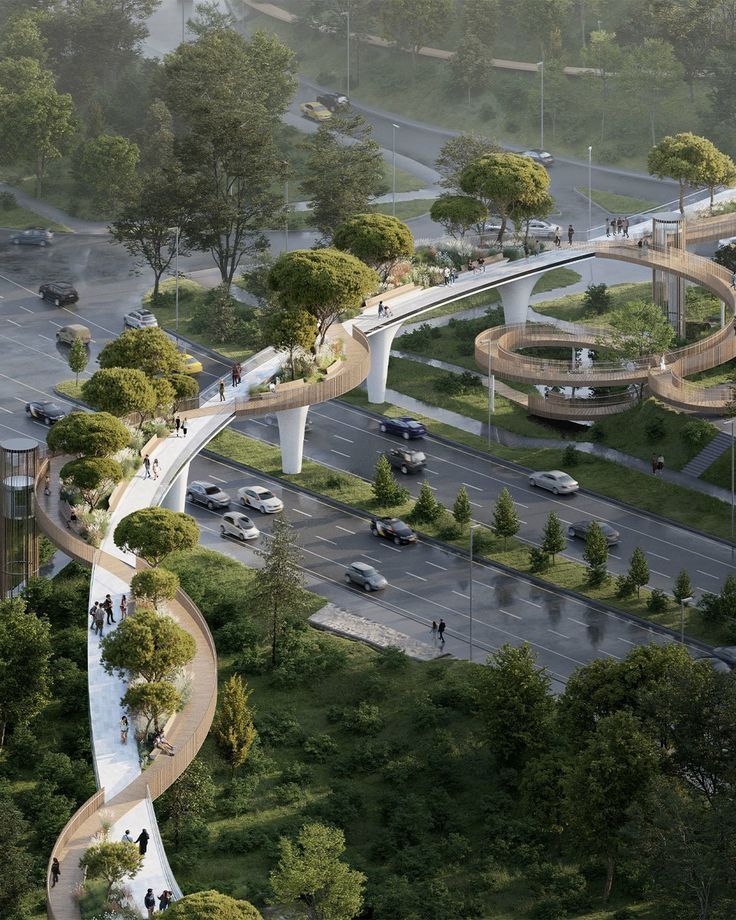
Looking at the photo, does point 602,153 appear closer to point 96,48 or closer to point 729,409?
point 96,48

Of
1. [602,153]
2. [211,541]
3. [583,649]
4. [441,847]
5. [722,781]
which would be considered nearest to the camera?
[722,781]

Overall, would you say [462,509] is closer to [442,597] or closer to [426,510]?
[426,510]

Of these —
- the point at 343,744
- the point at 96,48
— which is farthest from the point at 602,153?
the point at 343,744

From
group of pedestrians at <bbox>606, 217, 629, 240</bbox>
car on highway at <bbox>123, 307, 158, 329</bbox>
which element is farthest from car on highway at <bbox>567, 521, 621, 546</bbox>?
car on highway at <bbox>123, 307, 158, 329</bbox>

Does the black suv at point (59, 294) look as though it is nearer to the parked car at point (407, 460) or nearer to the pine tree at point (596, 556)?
the parked car at point (407, 460)

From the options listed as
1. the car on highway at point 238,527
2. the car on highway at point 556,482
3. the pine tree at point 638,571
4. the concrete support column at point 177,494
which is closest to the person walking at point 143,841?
the concrete support column at point 177,494

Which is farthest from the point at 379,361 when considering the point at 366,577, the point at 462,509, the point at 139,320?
the point at 366,577
